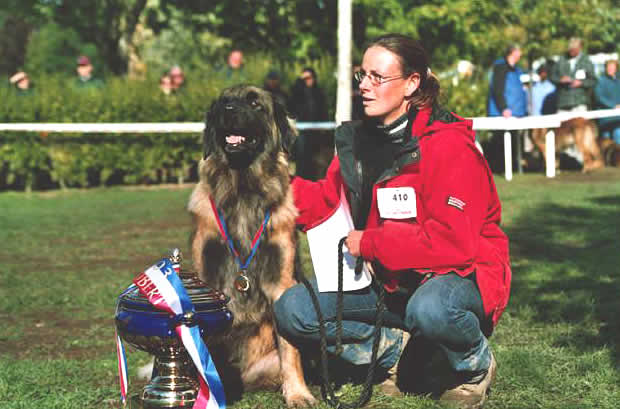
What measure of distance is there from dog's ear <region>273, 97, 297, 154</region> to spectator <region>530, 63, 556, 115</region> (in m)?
13.3

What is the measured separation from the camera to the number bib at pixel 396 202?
11.2 feet

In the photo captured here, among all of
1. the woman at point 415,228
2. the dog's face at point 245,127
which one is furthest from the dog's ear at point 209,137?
the woman at point 415,228

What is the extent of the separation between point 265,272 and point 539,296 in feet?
9.20

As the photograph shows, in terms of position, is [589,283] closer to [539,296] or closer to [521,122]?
[539,296]

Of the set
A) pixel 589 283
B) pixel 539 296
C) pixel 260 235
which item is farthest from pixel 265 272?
pixel 589 283

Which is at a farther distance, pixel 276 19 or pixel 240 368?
pixel 276 19

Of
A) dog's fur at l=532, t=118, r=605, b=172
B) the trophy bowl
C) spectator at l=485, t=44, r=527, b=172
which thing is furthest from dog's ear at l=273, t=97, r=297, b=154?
dog's fur at l=532, t=118, r=605, b=172

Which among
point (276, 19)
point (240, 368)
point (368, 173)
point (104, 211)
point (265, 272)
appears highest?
point (276, 19)

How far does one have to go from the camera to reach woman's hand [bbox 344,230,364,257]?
3.45m

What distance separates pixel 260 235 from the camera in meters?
3.82

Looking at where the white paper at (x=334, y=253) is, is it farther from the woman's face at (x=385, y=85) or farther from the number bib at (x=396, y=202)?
the woman's face at (x=385, y=85)

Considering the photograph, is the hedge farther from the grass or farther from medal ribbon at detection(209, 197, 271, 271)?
medal ribbon at detection(209, 197, 271, 271)

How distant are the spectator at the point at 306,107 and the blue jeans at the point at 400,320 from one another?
988 cm

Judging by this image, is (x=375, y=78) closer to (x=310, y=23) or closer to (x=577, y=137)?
(x=577, y=137)
